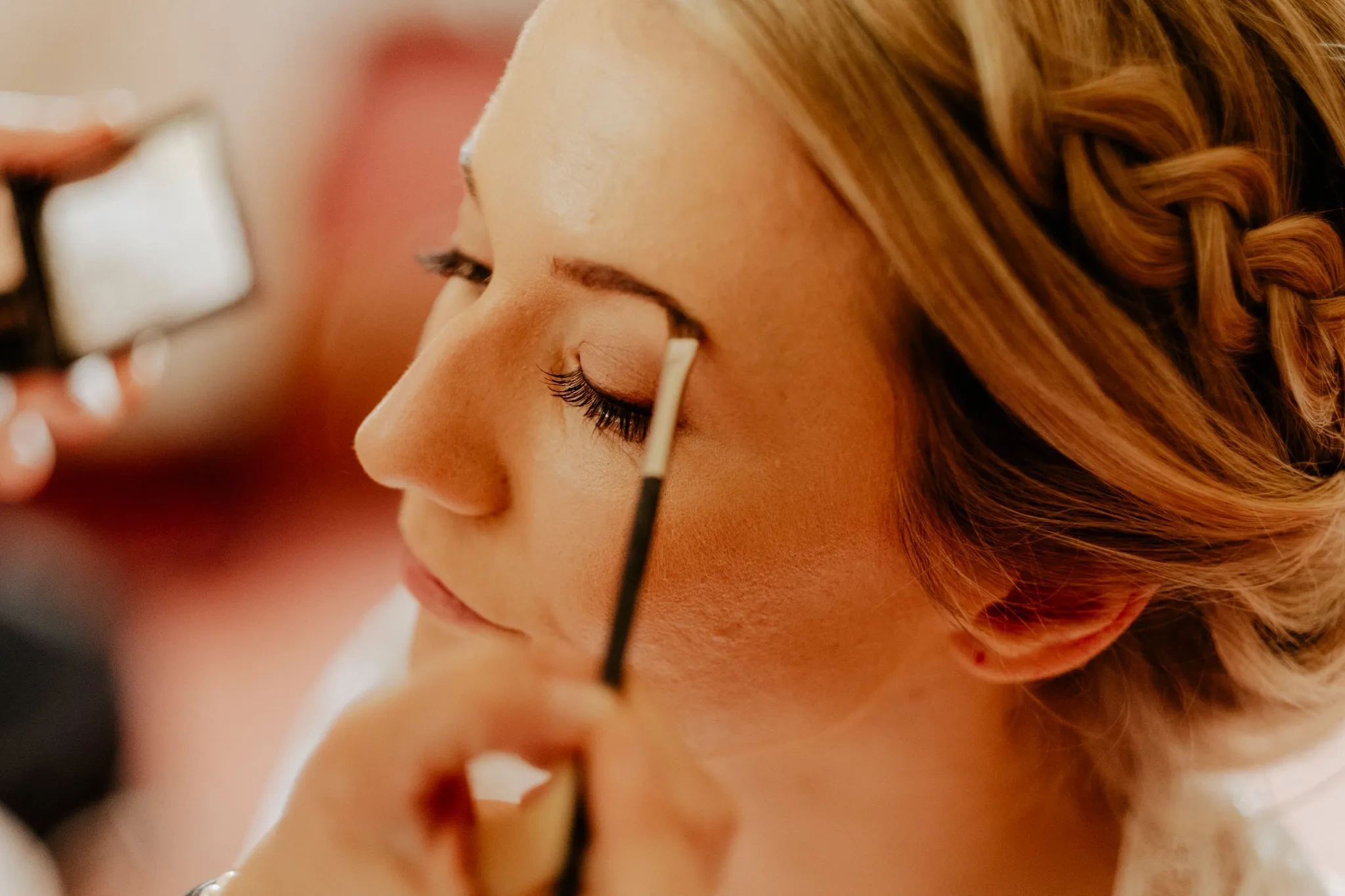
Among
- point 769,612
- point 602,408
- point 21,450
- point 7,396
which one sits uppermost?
point 602,408

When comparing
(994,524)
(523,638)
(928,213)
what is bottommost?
(523,638)

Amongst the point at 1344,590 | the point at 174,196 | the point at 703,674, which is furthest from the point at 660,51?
the point at 174,196

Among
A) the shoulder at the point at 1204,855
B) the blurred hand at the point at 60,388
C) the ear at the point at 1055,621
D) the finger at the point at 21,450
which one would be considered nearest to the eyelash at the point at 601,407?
the ear at the point at 1055,621

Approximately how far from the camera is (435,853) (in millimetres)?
372

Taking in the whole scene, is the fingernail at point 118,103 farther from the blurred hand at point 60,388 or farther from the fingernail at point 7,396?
the fingernail at point 7,396

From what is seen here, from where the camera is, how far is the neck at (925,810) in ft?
2.30

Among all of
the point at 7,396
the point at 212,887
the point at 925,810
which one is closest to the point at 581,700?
the point at 212,887

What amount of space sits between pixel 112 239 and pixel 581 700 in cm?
78

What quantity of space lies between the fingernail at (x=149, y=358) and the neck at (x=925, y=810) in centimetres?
69

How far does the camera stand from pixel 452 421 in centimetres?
54

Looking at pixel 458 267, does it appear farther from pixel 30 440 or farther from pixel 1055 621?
pixel 30 440

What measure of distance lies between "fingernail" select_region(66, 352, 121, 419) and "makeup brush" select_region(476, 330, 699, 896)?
2.65ft

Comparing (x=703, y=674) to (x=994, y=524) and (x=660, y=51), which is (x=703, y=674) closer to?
(x=994, y=524)

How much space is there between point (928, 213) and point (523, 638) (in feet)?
1.09
